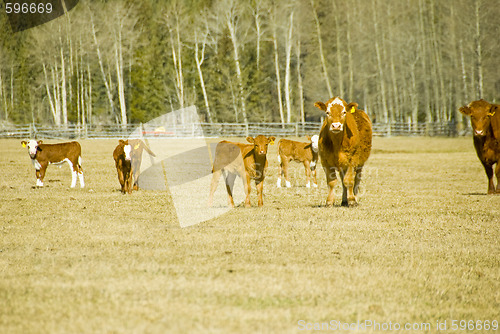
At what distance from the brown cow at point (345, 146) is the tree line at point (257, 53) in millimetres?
39675

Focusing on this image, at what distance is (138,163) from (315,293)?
37.8 feet

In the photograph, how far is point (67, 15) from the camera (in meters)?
51.5

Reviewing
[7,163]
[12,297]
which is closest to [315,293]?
[12,297]

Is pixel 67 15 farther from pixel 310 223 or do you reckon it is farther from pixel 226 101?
pixel 310 223

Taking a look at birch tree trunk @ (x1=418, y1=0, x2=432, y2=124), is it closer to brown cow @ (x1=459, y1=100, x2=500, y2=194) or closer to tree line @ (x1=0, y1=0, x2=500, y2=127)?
tree line @ (x1=0, y1=0, x2=500, y2=127)

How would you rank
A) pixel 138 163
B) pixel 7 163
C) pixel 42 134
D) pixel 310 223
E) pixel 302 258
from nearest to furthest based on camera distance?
pixel 302 258, pixel 310 223, pixel 138 163, pixel 7 163, pixel 42 134

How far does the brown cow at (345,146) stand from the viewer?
39.3 feet

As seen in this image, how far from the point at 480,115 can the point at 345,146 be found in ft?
13.5

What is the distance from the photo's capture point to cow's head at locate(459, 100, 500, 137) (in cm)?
1443

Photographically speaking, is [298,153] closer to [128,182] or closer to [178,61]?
[128,182]

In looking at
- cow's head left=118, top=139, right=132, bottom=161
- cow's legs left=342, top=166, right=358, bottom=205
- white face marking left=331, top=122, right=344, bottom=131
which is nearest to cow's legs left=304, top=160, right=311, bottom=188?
cow's head left=118, top=139, right=132, bottom=161

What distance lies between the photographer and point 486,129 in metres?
14.7

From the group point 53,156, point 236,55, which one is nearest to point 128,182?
point 53,156

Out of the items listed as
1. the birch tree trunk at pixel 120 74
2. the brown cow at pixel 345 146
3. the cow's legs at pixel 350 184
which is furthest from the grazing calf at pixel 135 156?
the birch tree trunk at pixel 120 74
